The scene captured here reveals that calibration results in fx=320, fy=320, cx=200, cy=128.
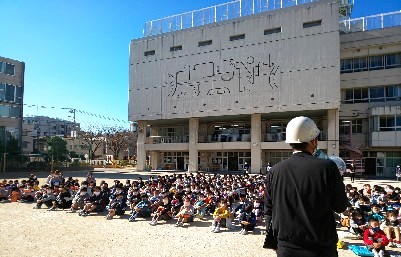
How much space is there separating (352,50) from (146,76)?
2431cm

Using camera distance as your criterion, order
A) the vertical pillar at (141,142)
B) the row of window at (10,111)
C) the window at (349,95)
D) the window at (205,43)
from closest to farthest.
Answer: the window at (349,95) → the window at (205,43) → the row of window at (10,111) → the vertical pillar at (141,142)

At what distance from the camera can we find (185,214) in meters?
11.0

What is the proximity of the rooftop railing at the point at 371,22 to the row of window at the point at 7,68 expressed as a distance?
42.3 m

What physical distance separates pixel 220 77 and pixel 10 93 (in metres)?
28.9

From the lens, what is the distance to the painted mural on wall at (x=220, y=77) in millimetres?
34031

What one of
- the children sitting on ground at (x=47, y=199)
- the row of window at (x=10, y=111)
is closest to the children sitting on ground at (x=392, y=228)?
the children sitting on ground at (x=47, y=199)

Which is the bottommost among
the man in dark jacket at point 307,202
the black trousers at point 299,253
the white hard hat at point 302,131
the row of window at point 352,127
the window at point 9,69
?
the black trousers at point 299,253

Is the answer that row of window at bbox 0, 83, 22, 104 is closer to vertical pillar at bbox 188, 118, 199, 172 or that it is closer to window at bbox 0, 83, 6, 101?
window at bbox 0, 83, 6, 101

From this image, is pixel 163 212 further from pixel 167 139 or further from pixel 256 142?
pixel 167 139

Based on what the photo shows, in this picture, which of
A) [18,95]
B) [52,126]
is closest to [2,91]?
[18,95]

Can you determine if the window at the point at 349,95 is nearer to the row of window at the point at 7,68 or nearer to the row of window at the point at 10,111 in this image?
the row of window at the point at 10,111

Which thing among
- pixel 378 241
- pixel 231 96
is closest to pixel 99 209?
pixel 378 241

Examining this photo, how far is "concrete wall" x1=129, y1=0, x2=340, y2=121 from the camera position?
3141 centimetres

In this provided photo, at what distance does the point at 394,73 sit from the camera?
31.6 meters
